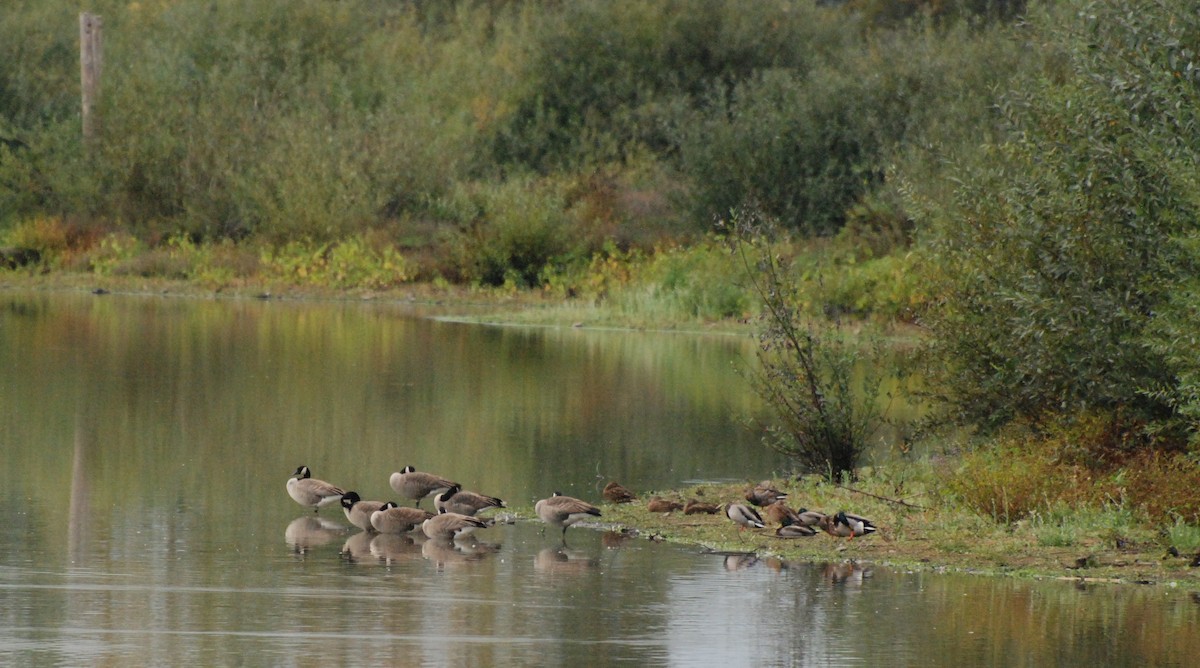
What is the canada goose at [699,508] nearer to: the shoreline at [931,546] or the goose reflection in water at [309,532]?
the shoreline at [931,546]

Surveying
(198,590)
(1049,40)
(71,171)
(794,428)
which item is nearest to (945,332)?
(794,428)

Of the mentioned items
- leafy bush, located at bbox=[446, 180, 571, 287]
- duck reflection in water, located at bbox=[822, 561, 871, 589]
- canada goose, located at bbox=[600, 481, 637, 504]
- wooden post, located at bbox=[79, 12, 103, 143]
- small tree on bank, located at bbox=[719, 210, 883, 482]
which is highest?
wooden post, located at bbox=[79, 12, 103, 143]

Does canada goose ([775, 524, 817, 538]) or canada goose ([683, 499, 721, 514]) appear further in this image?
canada goose ([683, 499, 721, 514])

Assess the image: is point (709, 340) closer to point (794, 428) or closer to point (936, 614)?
point (794, 428)

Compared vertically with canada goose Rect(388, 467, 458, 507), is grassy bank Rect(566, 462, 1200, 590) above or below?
below

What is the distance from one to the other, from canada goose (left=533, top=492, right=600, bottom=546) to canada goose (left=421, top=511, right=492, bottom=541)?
0.43m

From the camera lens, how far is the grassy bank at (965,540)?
526 inches

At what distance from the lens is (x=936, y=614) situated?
38.9 feet

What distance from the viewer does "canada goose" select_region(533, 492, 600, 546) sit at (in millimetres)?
14648

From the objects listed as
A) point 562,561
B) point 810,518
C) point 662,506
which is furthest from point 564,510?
point 810,518

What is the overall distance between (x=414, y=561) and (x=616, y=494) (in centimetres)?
290

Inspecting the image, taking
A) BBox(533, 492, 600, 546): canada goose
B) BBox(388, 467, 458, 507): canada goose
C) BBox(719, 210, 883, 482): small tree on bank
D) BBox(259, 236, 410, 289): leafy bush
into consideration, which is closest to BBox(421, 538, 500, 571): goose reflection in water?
BBox(533, 492, 600, 546): canada goose

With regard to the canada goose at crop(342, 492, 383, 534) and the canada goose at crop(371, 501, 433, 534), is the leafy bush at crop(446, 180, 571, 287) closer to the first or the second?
the canada goose at crop(342, 492, 383, 534)

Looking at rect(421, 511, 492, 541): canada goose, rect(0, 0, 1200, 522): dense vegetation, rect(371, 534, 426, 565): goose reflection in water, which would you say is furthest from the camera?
rect(0, 0, 1200, 522): dense vegetation
